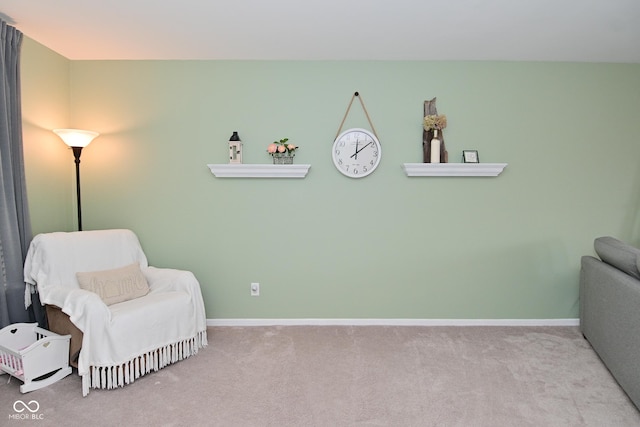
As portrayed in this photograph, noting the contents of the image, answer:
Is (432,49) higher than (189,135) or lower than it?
higher

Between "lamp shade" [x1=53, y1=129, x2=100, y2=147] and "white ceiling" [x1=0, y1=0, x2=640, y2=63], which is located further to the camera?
"lamp shade" [x1=53, y1=129, x2=100, y2=147]

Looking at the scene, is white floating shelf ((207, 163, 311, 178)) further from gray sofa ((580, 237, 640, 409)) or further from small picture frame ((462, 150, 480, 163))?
gray sofa ((580, 237, 640, 409))

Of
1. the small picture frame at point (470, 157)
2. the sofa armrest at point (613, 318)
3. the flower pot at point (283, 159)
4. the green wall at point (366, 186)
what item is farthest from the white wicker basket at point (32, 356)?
the sofa armrest at point (613, 318)

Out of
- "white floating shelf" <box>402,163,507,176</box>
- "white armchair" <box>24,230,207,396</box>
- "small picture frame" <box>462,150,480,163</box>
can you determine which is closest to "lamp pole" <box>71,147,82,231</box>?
"white armchair" <box>24,230,207,396</box>

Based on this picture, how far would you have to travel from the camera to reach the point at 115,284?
8.75 feet

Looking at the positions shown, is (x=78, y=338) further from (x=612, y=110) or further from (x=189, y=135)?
(x=612, y=110)

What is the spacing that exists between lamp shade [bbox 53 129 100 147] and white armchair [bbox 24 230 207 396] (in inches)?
27.7

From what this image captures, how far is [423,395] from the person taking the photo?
2.27 metres

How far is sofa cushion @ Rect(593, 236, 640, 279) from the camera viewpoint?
92.8 inches

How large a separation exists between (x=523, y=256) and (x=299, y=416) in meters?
2.33

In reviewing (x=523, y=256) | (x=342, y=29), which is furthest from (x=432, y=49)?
(x=523, y=256)

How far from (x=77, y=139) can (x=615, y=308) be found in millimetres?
3950

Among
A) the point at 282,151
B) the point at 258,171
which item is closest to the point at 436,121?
the point at 282,151

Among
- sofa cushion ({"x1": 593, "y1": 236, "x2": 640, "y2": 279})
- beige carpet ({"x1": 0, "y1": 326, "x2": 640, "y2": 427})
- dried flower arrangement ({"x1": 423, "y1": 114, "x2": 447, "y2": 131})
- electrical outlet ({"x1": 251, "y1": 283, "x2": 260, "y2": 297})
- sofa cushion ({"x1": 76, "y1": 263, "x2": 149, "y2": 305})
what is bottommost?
beige carpet ({"x1": 0, "y1": 326, "x2": 640, "y2": 427})
